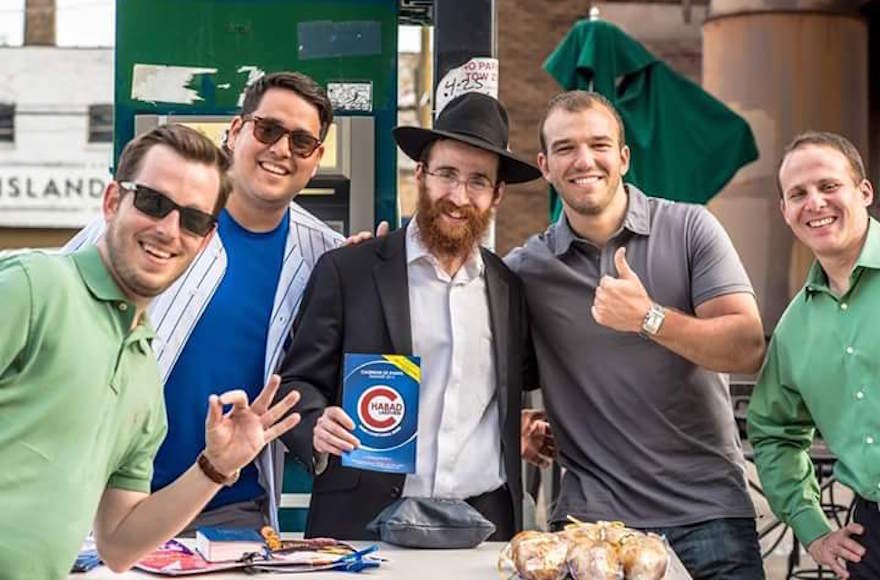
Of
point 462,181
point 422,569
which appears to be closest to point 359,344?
point 462,181

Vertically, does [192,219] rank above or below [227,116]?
below

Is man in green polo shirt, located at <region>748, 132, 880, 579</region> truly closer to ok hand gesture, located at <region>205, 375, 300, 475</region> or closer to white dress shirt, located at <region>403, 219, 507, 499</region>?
white dress shirt, located at <region>403, 219, 507, 499</region>

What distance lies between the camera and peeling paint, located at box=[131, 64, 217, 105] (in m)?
5.92

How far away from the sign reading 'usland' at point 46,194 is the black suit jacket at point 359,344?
23412 millimetres

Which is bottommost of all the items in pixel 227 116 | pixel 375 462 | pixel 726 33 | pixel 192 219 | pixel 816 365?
pixel 375 462

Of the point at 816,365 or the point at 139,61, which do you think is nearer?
the point at 816,365

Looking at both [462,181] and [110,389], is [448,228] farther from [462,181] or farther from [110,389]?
[110,389]

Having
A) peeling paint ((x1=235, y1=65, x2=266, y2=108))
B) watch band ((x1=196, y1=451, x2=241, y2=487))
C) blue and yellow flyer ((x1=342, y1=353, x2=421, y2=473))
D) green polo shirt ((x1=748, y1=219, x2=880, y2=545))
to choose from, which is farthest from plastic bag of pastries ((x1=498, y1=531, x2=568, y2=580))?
peeling paint ((x1=235, y1=65, x2=266, y2=108))

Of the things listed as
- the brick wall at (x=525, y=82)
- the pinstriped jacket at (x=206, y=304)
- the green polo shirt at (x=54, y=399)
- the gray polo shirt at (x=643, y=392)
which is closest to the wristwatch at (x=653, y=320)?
the gray polo shirt at (x=643, y=392)

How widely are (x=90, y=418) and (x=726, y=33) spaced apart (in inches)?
350

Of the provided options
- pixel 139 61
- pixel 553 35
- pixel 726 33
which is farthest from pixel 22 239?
pixel 139 61

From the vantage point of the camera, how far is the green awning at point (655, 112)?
27.5 feet

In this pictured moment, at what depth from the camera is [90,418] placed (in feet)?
10.9

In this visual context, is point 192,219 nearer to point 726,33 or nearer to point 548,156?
point 548,156
